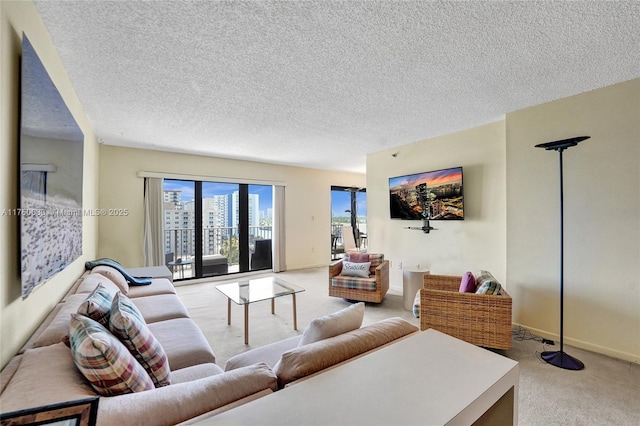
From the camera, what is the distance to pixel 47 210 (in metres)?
1.50

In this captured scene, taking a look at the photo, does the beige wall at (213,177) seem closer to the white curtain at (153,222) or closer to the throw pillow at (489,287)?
the white curtain at (153,222)

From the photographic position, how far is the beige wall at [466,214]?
340 centimetres

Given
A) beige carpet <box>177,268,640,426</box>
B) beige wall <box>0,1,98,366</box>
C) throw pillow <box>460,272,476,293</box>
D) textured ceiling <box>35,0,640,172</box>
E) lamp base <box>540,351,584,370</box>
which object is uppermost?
textured ceiling <box>35,0,640,172</box>

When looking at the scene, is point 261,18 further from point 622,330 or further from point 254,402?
point 622,330

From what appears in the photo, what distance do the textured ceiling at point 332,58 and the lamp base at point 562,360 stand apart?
7.79ft

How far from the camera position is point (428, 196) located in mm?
4008

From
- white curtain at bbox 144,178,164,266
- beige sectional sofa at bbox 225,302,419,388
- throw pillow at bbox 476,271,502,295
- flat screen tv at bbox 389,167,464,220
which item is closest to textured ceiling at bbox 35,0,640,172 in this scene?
flat screen tv at bbox 389,167,464,220

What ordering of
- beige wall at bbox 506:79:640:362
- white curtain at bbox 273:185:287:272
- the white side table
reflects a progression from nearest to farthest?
beige wall at bbox 506:79:640:362, the white side table, white curtain at bbox 273:185:287:272

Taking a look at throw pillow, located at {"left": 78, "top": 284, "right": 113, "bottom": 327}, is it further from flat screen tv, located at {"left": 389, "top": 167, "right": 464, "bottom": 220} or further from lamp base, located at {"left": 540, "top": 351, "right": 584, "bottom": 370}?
flat screen tv, located at {"left": 389, "top": 167, "right": 464, "bottom": 220}

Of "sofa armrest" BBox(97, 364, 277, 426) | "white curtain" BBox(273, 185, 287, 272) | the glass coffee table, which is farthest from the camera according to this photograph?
"white curtain" BBox(273, 185, 287, 272)

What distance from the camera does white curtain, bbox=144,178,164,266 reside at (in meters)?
4.53

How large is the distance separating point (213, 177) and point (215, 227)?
1.04 metres

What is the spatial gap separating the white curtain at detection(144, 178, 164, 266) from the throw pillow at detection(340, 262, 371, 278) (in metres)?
3.18

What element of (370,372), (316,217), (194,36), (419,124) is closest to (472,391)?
(370,372)
